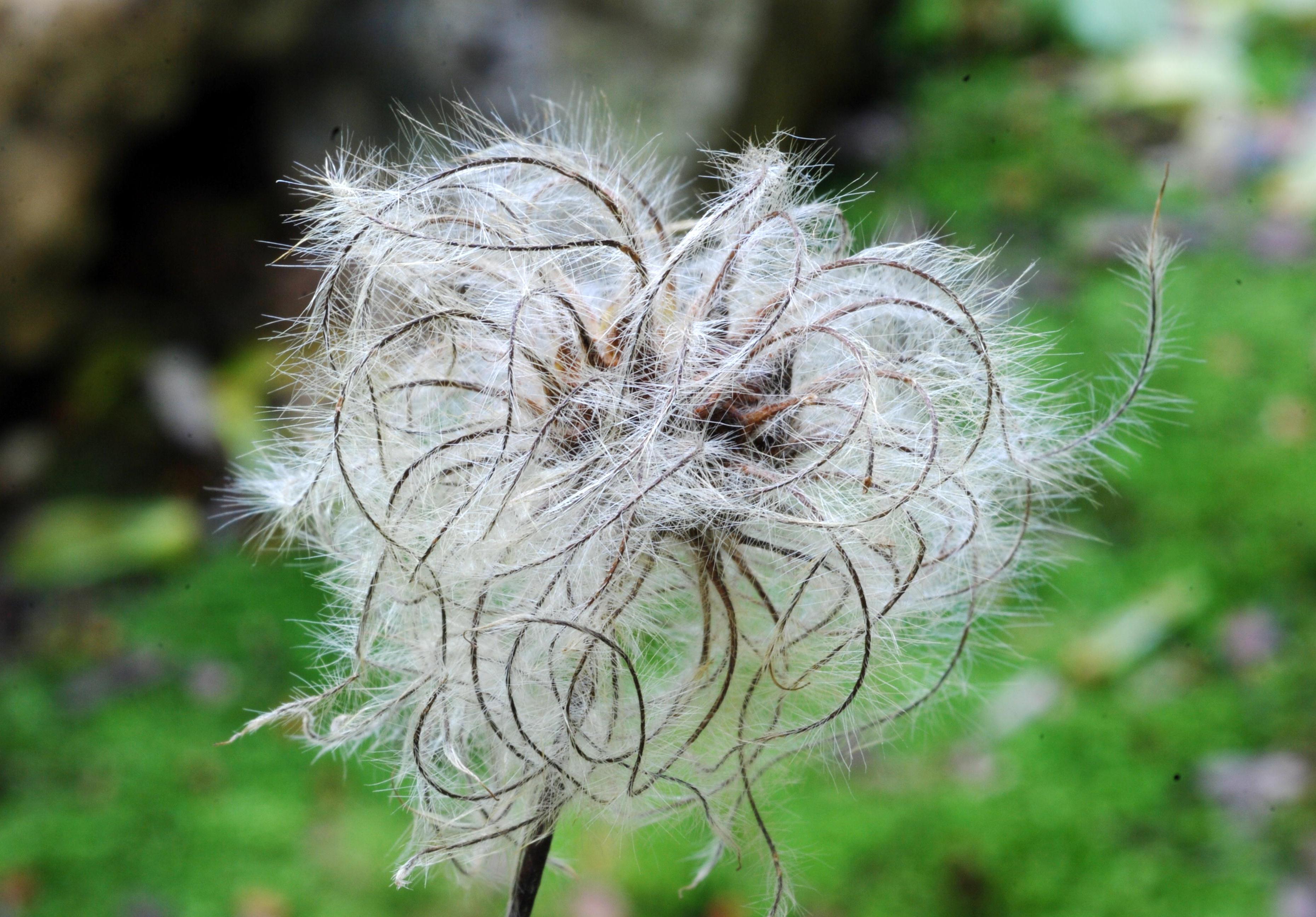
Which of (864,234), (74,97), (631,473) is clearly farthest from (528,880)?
(74,97)

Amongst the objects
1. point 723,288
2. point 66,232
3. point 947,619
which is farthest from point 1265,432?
point 66,232

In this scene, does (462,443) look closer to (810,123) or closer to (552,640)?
(552,640)

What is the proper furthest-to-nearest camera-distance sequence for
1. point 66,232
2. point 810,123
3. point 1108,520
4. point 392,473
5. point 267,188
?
point 810,123 → point 267,188 → point 66,232 → point 1108,520 → point 392,473

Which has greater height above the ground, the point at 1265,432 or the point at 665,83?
the point at 665,83

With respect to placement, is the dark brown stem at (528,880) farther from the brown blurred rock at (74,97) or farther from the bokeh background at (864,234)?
the brown blurred rock at (74,97)

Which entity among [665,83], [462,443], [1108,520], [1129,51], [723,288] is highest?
[1129,51]

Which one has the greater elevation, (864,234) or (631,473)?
(864,234)

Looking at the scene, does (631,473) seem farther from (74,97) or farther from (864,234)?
(74,97)
